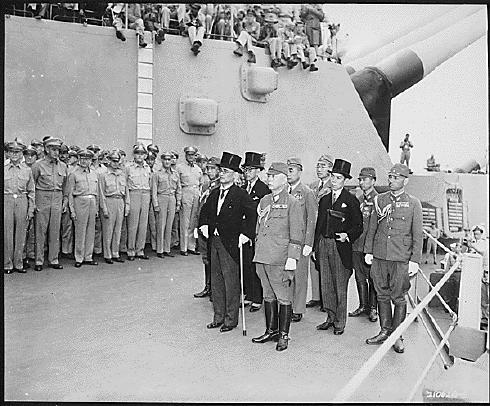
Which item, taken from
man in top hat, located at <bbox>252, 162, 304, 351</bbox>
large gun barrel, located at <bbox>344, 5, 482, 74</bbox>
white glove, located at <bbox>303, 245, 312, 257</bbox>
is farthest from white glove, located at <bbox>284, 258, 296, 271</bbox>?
large gun barrel, located at <bbox>344, 5, 482, 74</bbox>

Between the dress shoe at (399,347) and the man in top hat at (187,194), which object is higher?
the man in top hat at (187,194)

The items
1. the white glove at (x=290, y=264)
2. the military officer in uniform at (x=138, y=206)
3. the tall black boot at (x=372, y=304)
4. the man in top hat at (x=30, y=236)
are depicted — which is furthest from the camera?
the military officer in uniform at (x=138, y=206)

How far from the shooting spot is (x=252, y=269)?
4465 millimetres

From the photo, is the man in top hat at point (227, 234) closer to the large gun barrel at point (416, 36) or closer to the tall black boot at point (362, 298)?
the tall black boot at point (362, 298)

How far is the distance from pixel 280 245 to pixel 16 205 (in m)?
2.67

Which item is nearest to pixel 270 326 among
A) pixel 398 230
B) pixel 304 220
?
pixel 304 220

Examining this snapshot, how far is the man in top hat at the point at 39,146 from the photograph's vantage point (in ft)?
16.8

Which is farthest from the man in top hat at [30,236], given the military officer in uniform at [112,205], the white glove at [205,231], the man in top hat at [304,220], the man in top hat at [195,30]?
the man in top hat at [304,220]

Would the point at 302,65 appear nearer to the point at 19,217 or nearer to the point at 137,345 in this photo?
the point at 19,217

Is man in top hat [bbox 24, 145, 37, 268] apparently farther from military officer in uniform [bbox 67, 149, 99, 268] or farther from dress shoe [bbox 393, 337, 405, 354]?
dress shoe [bbox 393, 337, 405, 354]

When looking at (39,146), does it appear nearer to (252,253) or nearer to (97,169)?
(97,169)

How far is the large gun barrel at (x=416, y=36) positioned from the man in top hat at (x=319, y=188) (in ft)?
3.66

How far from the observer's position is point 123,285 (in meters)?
4.89

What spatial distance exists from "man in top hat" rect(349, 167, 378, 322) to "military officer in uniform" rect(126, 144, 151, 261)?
2506mm
